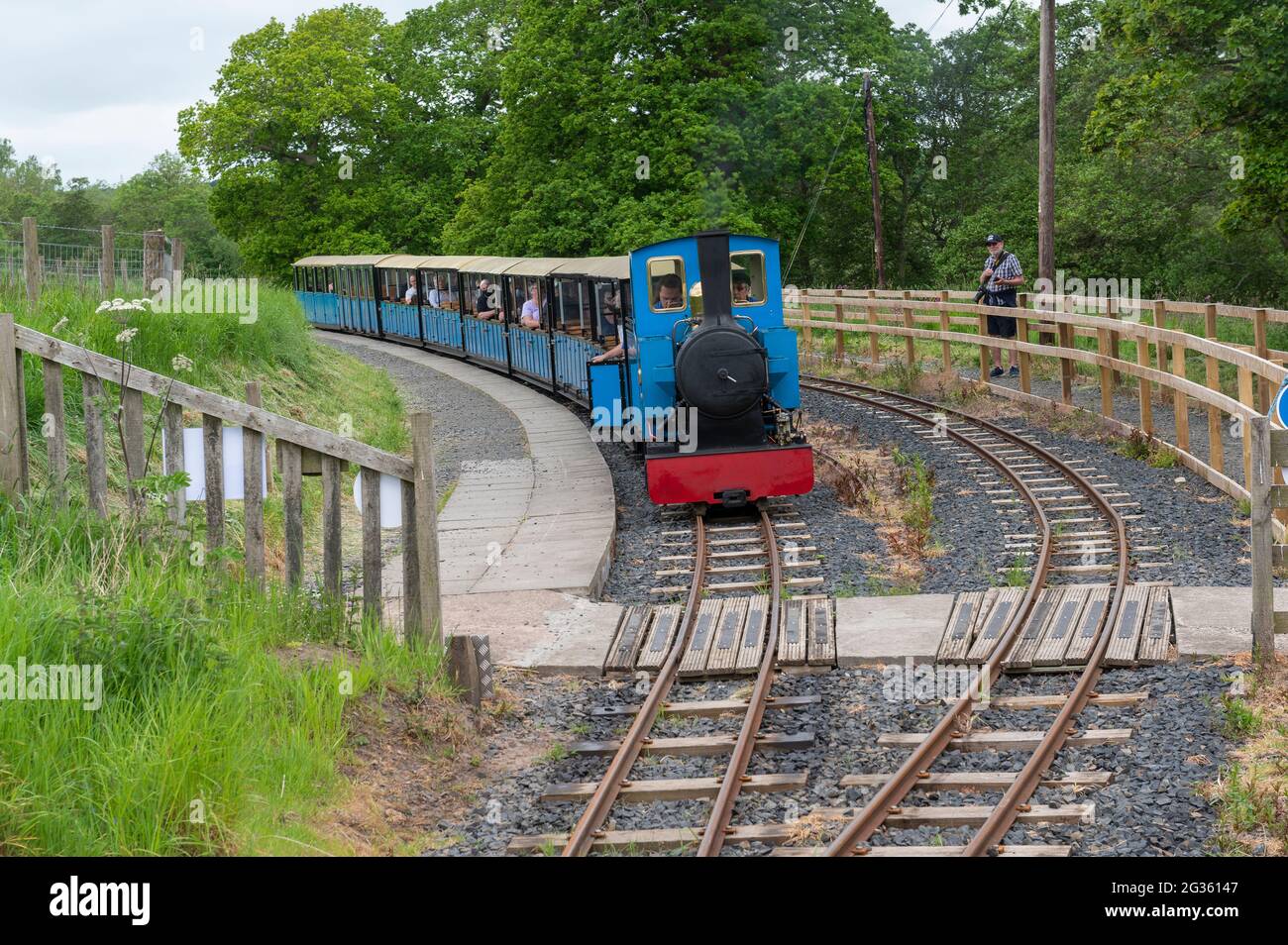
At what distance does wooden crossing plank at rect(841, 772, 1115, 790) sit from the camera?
6376mm

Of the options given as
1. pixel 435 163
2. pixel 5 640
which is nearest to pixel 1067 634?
pixel 5 640

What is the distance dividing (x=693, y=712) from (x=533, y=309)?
16739 millimetres

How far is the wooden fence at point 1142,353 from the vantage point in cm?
1266

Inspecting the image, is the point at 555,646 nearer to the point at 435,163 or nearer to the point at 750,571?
the point at 750,571

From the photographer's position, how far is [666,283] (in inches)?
551

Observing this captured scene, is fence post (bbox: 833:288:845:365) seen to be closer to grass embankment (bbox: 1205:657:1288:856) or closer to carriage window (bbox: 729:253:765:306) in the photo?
carriage window (bbox: 729:253:765:306)

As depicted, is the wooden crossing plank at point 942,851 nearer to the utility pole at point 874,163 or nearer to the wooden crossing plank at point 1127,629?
the wooden crossing plank at point 1127,629

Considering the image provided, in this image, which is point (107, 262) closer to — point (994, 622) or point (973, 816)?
point (994, 622)

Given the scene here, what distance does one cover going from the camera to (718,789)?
649cm

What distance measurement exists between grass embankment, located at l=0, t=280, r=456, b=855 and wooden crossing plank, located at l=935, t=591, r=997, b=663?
3041mm

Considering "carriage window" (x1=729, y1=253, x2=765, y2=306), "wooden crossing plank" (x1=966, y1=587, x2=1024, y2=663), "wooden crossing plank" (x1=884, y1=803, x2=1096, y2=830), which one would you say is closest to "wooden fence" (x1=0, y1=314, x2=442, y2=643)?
"wooden crossing plank" (x1=884, y1=803, x2=1096, y2=830)

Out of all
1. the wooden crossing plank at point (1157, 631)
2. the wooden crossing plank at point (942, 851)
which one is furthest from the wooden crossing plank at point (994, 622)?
the wooden crossing plank at point (942, 851)

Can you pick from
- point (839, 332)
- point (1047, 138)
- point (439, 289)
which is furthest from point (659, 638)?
point (439, 289)
